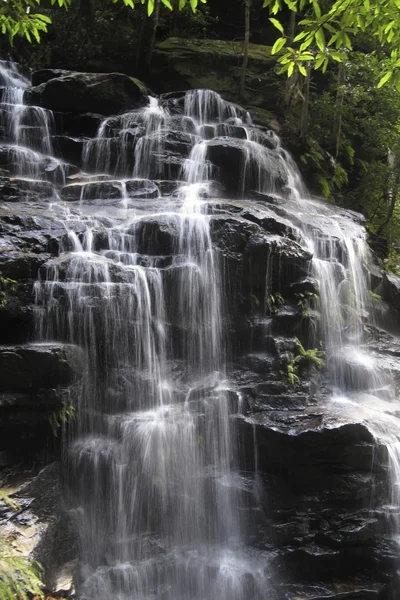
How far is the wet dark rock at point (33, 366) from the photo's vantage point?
232 inches

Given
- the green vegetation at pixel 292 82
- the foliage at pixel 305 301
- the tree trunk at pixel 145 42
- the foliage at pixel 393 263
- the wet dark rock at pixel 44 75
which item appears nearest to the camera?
the foliage at pixel 305 301

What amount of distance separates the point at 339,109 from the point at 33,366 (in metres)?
11.4

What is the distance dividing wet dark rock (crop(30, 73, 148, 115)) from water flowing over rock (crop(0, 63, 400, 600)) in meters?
3.90

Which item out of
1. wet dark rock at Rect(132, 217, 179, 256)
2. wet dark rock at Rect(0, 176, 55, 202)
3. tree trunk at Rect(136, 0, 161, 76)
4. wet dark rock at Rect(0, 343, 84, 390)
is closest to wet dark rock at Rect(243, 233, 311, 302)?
wet dark rock at Rect(132, 217, 179, 256)

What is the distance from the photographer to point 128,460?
247 inches

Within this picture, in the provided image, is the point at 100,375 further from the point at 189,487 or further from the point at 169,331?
the point at 189,487

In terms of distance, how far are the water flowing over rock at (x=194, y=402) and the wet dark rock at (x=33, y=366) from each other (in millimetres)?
19

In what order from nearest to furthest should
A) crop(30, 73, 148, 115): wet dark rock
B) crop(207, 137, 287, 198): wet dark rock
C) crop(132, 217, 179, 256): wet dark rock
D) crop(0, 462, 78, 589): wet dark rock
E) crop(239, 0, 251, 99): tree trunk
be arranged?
crop(0, 462, 78, 589): wet dark rock < crop(132, 217, 179, 256): wet dark rock < crop(207, 137, 287, 198): wet dark rock < crop(30, 73, 148, 115): wet dark rock < crop(239, 0, 251, 99): tree trunk

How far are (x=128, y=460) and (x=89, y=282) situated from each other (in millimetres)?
2492

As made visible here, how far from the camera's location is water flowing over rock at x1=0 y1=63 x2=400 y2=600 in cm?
595

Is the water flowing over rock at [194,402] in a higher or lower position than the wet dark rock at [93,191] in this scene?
lower

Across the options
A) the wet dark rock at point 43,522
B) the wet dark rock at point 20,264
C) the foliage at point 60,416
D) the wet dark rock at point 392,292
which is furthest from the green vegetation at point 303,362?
the wet dark rock at point 20,264

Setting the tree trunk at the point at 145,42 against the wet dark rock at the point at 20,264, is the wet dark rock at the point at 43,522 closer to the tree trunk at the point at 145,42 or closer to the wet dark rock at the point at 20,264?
the wet dark rock at the point at 20,264

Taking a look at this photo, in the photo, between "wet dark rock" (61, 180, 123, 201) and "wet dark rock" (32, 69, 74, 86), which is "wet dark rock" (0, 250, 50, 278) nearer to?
Answer: "wet dark rock" (61, 180, 123, 201)
